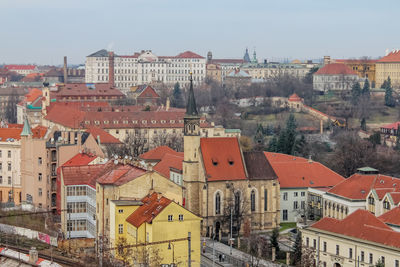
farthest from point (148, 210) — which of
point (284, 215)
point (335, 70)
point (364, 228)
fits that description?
point (335, 70)

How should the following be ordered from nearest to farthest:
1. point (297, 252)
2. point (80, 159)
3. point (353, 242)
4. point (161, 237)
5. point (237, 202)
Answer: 1. point (161, 237)
2. point (353, 242)
3. point (297, 252)
4. point (237, 202)
5. point (80, 159)

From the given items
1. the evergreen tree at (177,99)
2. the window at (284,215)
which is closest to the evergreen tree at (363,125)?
the evergreen tree at (177,99)

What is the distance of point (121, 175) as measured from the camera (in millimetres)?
62906

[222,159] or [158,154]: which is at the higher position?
[222,159]

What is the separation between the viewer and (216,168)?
241 feet

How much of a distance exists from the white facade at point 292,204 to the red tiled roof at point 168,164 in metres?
9.57

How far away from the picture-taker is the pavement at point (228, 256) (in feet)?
201

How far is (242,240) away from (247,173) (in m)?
6.58

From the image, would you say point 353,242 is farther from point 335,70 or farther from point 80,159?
point 335,70

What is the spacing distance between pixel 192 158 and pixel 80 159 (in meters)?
9.81

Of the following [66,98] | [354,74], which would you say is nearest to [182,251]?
[66,98]

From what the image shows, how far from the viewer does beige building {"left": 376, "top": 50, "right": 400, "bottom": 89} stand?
19488 centimetres

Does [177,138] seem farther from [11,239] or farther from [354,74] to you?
[354,74]

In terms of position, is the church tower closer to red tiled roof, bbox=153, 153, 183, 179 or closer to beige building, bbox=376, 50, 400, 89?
red tiled roof, bbox=153, 153, 183, 179
